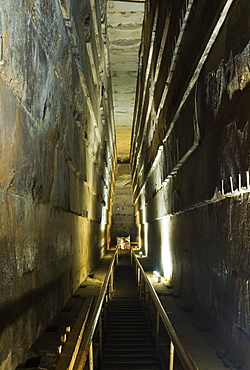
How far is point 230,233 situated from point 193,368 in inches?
58.0

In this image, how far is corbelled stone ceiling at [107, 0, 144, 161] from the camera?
1041 centimetres

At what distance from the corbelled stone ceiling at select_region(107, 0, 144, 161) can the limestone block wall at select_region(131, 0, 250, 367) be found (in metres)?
4.69

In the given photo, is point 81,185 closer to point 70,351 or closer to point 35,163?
point 35,163

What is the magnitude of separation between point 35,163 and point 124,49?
10400 millimetres

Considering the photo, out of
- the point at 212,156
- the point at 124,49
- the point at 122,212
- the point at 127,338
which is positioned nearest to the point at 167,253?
the point at 127,338

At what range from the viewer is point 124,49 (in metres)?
12.5

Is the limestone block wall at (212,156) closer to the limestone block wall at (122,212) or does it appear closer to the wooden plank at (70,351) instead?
the wooden plank at (70,351)

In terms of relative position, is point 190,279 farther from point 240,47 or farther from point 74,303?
point 240,47

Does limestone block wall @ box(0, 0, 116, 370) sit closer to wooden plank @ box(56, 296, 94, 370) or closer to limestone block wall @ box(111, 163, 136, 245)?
wooden plank @ box(56, 296, 94, 370)

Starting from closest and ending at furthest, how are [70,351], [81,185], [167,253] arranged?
[70,351] → [81,185] → [167,253]

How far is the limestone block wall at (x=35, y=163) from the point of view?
237cm

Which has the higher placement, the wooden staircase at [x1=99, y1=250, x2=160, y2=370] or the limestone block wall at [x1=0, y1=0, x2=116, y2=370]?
the limestone block wall at [x1=0, y1=0, x2=116, y2=370]

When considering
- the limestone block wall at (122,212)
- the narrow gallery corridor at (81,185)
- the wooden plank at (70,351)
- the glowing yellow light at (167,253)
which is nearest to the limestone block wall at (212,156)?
the narrow gallery corridor at (81,185)

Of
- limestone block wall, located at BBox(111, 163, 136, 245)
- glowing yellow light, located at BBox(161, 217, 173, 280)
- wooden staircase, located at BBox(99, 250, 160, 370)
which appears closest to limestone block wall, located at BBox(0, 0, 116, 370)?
wooden staircase, located at BBox(99, 250, 160, 370)
